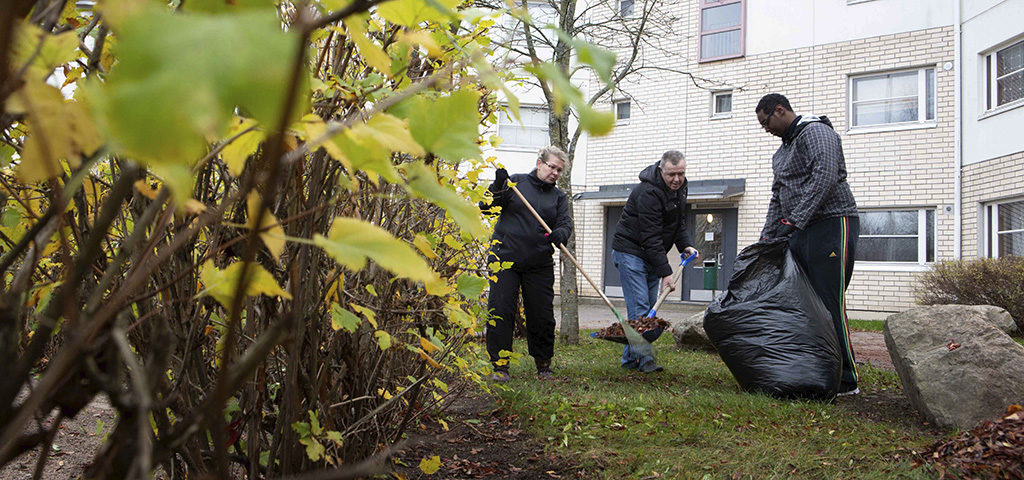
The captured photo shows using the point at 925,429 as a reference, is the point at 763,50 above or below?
above

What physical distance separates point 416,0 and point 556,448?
100 inches

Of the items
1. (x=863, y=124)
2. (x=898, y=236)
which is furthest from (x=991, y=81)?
(x=898, y=236)

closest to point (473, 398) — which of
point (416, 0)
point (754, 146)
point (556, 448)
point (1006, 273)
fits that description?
point (556, 448)

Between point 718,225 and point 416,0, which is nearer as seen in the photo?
point 416,0

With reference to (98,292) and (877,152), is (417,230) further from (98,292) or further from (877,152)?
(877,152)

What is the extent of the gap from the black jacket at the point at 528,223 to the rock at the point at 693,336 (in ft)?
7.79

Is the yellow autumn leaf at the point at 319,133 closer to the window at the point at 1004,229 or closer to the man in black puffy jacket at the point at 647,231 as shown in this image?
the man in black puffy jacket at the point at 647,231

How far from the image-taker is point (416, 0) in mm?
683

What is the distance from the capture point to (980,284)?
993 centimetres

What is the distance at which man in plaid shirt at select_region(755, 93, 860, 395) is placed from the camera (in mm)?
4242

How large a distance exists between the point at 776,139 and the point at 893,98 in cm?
235

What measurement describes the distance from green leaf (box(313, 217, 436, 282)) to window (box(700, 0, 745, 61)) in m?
15.9

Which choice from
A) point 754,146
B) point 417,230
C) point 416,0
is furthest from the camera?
point 754,146

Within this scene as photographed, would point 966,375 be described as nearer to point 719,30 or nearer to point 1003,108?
point 1003,108
